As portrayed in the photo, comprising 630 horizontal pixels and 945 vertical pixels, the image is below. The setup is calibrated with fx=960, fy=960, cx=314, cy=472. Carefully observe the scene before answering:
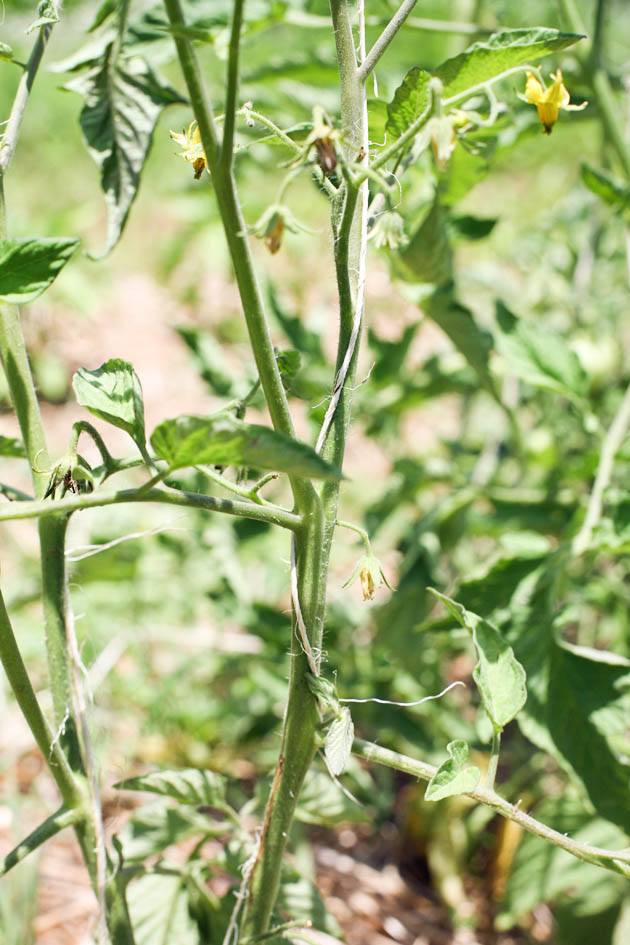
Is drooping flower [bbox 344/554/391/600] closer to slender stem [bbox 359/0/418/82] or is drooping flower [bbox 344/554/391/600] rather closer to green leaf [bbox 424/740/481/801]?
green leaf [bbox 424/740/481/801]

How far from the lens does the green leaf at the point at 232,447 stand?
429 mm

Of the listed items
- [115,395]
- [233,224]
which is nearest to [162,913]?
[115,395]

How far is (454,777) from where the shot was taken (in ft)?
1.78

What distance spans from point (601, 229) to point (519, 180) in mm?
2746

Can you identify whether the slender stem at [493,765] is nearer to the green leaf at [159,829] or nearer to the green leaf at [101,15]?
the green leaf at [159,829]

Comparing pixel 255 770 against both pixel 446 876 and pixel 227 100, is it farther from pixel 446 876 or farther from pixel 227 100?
pixel 227 100

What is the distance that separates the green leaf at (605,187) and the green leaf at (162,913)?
653 millimetres

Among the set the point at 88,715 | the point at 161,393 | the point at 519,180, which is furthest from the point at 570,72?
the point at 519,180

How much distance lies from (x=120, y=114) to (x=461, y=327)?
1.28ft

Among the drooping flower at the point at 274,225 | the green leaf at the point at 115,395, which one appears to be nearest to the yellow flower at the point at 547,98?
the drooping flower at the point at 274,225

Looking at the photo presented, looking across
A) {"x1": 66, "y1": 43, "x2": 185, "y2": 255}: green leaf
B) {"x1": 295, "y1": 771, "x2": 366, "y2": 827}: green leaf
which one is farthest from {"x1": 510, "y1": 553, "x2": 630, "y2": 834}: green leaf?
{"x1": 66, "y1": 43, "x2": 185, "y2": 255}: green leaf

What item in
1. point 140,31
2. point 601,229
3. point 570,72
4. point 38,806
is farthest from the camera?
point 601,229

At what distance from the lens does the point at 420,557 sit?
3.57ft

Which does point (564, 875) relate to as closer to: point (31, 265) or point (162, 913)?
point (162, 913)
